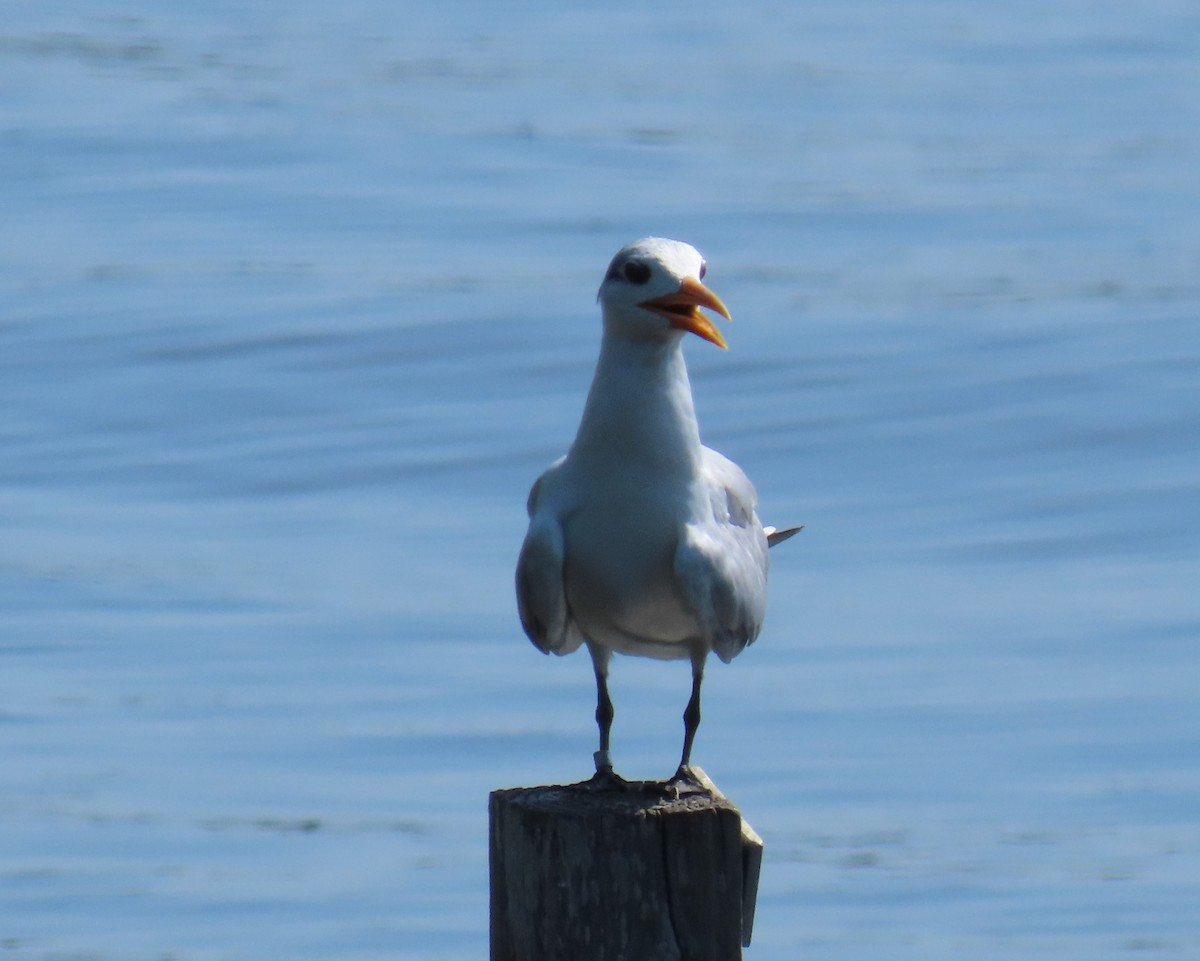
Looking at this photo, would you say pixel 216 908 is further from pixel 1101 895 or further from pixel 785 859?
pixel 1101 895

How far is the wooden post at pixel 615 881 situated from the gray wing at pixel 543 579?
54 centimetres

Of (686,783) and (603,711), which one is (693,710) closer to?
(603,711)

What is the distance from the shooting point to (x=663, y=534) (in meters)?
6.30

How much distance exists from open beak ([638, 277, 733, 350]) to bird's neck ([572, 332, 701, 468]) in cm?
11

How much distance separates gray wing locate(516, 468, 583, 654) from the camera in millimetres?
6320

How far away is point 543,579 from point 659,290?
73cm

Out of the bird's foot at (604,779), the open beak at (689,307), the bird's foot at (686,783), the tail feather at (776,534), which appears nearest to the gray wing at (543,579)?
the bird's foot at (604,779)

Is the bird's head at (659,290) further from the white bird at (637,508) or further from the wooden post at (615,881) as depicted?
the wooden post at (615,881)

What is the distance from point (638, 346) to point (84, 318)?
19.0 m

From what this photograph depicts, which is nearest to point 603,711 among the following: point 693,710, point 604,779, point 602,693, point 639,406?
point 602,693

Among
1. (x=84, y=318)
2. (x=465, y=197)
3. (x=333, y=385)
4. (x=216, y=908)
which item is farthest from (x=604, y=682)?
(x=465, y=197)

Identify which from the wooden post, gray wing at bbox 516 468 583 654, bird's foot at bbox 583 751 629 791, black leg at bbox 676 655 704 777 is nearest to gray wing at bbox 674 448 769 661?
black leg at bbox 676 655 704 777

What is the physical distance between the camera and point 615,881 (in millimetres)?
5914

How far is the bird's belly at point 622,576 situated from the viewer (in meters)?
6.30
